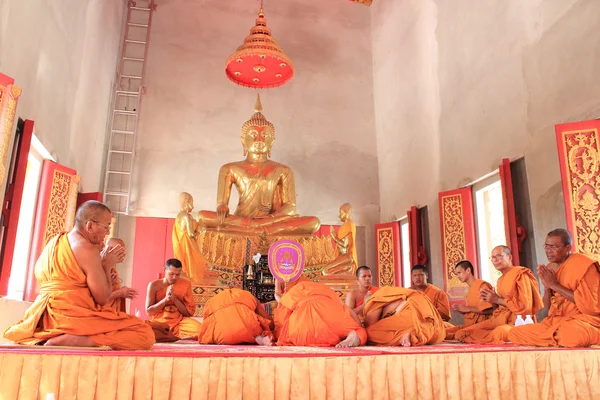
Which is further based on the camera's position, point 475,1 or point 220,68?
point 220,68

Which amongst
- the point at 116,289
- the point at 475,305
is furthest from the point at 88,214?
the point at 475,305

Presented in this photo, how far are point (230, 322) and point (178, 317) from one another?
2.78ft

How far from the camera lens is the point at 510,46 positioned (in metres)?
5.45

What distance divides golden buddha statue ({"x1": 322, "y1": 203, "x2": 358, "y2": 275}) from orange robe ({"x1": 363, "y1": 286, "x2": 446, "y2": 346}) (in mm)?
2380

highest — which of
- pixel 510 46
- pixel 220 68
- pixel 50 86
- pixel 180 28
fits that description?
pixel 180 28

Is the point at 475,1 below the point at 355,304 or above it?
above

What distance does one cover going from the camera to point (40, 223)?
4.80m

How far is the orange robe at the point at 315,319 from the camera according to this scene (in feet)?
11.2

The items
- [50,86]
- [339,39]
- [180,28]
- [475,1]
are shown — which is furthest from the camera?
[339,39]

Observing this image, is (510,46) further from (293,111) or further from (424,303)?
(293,111)

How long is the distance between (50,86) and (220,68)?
405 centimetres

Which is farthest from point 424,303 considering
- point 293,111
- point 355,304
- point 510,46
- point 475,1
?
point 293,111

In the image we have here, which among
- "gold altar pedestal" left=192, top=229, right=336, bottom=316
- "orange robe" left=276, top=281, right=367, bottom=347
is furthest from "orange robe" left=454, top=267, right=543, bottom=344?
"gold altar pedestal" left=192, top=229, right=336, bottom=316

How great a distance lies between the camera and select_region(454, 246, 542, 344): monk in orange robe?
13.9 ft
